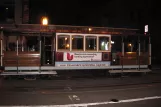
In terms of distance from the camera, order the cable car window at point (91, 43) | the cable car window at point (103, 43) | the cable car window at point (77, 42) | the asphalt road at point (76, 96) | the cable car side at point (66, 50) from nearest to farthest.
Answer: the asphalt road at point (76, 96) → the cable car side at point (66, 50) → the cable car window at point (77, 42) → the cable car window at point (91, 43) → the cable car window at point (103, 43)

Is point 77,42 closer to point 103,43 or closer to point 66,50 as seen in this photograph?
point 66,50

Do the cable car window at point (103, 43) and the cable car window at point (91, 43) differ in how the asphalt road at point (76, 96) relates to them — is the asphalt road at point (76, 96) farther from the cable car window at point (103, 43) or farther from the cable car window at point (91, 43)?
the cable car window at point (103, 43)

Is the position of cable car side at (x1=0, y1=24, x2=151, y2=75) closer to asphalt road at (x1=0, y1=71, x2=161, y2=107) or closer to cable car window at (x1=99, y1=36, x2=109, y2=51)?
cable car window at (x1=99, y1=36, x2=109, y2=51)

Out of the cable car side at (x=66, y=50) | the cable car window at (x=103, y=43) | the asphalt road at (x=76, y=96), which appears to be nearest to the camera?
the asphalt road at (x=76, y=96)

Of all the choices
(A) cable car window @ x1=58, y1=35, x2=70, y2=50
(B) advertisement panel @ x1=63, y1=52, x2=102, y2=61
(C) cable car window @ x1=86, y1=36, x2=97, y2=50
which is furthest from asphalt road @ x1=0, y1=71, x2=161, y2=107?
(C) cable car window @ x1=86, y1=36, x2=97, y2=50

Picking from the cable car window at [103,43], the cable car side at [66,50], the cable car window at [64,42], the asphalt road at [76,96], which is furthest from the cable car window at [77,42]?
the asphalt road at [76,96]

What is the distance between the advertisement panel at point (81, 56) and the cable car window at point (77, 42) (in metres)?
0.45

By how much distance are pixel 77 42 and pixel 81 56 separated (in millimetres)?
973

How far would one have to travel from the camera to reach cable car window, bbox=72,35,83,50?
666 inches

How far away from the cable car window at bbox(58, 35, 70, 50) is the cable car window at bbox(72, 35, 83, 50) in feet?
1.19

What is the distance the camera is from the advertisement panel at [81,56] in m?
16.6

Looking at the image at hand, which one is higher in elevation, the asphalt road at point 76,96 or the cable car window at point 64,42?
the cable car window at point 64,42

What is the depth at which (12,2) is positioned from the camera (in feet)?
99.0

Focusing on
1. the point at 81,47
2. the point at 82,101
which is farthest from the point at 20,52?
the point at 82,101
